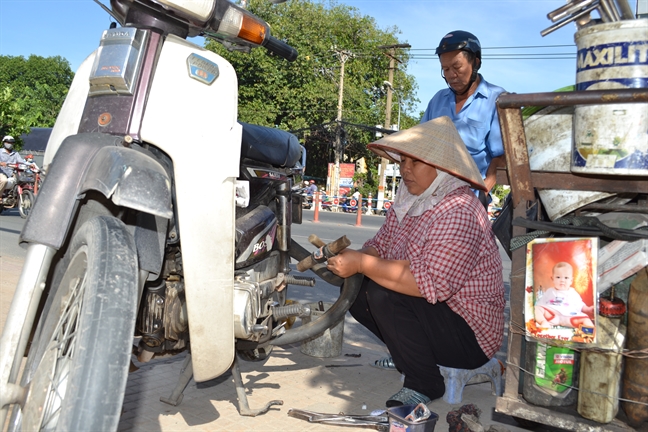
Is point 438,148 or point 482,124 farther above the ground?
point 482,124

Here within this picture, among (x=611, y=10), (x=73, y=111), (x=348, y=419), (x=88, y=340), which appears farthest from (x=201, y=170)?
(x=611, y=10)

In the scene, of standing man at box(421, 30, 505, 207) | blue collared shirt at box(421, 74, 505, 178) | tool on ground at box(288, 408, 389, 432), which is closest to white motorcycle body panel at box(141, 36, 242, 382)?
tool on ground at box(288, 408, 389, 432)

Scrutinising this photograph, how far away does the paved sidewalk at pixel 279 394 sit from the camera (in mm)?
2674

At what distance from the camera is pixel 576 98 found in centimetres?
196

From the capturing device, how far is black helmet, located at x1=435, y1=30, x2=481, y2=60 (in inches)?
132

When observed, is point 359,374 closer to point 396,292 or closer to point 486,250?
point 396,292

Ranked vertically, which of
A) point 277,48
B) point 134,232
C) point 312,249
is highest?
point 277,48

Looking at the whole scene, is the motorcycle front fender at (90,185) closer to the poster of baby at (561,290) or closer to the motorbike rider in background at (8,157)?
the poster of baby at (561,290)

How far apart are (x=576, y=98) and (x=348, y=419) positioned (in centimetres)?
163

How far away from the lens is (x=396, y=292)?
287cm

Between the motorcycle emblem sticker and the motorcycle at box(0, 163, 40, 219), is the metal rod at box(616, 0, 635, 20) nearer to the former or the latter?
the motorcycle emblem sticker

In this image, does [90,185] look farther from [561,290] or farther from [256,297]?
[561,290]

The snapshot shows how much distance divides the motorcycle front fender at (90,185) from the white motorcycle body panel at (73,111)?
0.26 metres

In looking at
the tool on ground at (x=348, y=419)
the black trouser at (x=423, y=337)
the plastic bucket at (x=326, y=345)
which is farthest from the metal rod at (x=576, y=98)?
the plastic bucket at (x=326, y=345)
